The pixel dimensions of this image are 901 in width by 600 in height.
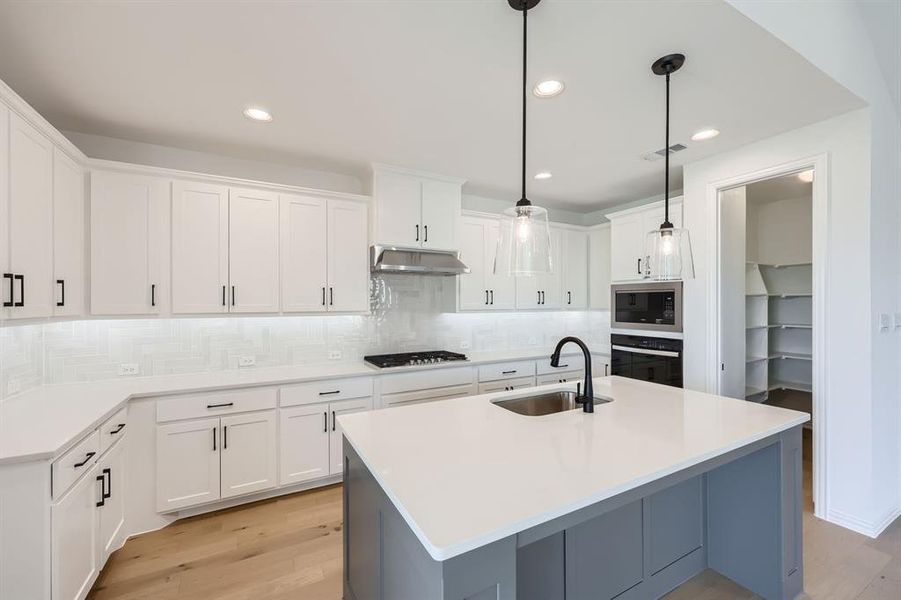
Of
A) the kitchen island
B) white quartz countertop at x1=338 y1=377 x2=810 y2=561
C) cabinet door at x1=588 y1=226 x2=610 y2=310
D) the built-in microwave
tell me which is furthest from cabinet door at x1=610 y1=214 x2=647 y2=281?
white quartz countertop at x1=338 y1=377 x2=810 y2=561

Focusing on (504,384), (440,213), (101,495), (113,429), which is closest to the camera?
(101,495)

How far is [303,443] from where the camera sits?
288 centimetres

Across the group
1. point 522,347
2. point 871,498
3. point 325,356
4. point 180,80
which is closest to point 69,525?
point 325,356

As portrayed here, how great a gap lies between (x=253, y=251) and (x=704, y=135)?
3.43m

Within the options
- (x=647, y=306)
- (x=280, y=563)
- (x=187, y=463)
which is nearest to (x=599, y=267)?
(x=647, y=306)

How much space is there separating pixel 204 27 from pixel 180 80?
0.54 metres

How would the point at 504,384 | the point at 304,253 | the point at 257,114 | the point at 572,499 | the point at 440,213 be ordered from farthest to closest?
1. the point at 504,384
2. the point at 440,213
3. the point at 304,253
4. the point at 257,114
5. the point at 572,499

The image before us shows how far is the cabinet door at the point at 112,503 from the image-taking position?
202 centimetres

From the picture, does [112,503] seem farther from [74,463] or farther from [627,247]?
[627,247]

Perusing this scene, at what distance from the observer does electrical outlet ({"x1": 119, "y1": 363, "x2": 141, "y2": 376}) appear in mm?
2738

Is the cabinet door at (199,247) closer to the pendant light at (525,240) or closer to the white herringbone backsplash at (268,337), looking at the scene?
the white herringbone backsplash at (268,337)

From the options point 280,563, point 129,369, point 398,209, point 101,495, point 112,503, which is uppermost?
point 398,209

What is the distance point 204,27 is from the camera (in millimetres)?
1607

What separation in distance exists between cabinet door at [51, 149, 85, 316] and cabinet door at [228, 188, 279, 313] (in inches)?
32.5
